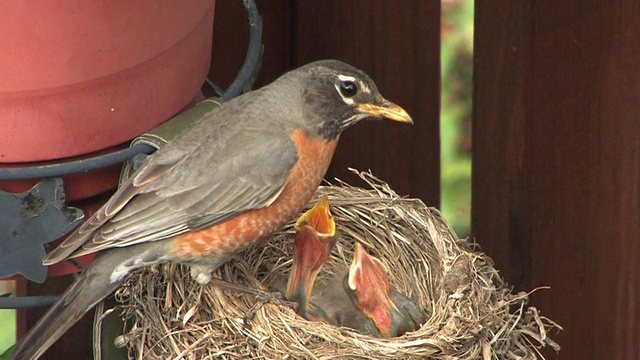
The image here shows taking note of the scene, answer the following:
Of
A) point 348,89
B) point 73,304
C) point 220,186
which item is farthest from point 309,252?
point 73,304

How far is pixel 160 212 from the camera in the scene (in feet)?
9.50

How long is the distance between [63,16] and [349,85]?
72cm

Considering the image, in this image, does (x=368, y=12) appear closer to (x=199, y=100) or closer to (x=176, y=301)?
(x=199, y=100)

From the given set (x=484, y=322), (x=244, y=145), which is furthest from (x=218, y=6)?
(x=484, y=322)

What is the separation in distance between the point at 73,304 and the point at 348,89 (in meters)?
0.82

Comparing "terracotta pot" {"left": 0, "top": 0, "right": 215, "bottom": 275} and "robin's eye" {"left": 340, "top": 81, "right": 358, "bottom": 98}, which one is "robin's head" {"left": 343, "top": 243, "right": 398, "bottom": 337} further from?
"terracotta pot" {"left": 0, "top": 0, "right": 215, "bottom": 275}

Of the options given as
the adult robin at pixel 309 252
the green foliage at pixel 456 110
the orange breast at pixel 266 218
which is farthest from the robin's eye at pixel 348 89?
the green foliage at pixel 456 110

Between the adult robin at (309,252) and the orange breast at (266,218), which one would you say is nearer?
the orange breast at (266,218)

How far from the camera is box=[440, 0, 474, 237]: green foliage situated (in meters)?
4.66

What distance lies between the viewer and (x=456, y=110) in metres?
4.80

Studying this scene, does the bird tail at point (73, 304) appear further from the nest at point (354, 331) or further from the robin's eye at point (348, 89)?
the robin's eye at point (348, 89)

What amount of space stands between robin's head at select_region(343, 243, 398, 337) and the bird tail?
574mm

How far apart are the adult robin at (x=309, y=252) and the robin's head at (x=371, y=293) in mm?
81

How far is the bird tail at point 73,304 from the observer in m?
2.77
